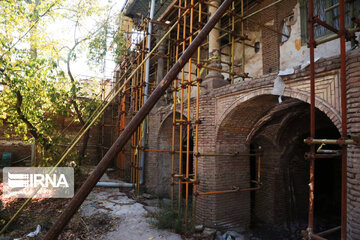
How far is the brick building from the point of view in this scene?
18.3ft

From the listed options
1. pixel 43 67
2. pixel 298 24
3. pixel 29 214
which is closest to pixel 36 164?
pixel 29 214

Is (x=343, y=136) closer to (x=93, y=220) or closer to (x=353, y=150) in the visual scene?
(x=353, y=150)

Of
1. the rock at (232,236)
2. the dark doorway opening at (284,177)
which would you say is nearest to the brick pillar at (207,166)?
the rock at (232,236)

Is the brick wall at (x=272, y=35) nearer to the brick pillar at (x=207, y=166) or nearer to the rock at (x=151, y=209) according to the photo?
the brick pillar at (x=207, y=166)

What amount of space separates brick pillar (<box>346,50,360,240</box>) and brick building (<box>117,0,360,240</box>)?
370 mm

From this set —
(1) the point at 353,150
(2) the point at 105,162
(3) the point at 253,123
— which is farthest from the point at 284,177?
(2) the point at 105,162

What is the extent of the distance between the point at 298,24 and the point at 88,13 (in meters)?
7.94

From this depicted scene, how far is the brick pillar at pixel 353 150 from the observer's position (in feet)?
11.0

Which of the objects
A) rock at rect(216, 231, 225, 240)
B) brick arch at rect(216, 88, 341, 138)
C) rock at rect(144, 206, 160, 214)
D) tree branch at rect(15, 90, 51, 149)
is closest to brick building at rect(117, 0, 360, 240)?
brick arch at rect(216, 88, 341, 138)

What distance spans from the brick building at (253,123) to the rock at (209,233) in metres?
0.31

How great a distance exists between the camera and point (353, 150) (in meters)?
3.43

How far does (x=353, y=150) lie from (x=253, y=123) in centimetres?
336

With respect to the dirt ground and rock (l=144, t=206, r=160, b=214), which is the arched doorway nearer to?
rock (l=144, t=206, r=160, b=214)

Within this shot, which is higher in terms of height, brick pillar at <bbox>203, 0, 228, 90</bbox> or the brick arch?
brick pillar at <bbox>203, 0, 228, 90</bbox>
